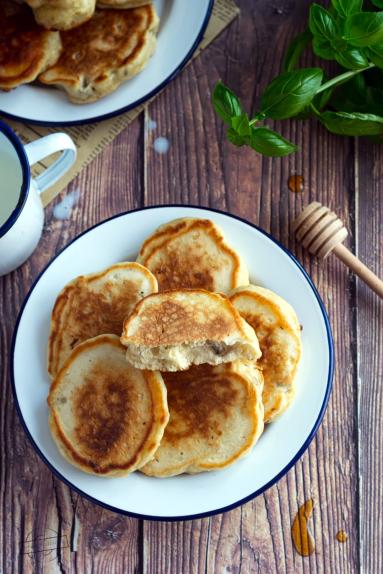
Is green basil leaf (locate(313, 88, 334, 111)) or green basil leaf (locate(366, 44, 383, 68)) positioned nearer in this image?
green basil leaf (locate(366, 44, 383, 68))

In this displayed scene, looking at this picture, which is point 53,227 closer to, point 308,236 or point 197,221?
point 197,221

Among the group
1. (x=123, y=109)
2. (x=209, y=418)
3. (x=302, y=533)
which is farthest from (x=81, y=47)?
(x=302, y=533)

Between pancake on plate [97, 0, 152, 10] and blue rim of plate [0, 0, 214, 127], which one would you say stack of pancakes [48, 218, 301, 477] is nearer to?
blue rim of plate [0, 0, 214, 127]

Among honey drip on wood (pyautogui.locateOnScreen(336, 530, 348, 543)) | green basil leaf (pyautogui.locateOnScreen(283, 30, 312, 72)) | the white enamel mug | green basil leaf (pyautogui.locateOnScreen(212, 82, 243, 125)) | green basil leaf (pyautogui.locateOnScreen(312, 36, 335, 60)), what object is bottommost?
honey drip on wood (pyautogui.locateOnScreen(336, 530, 348, 543))

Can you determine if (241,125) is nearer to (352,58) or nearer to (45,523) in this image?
(352,58)

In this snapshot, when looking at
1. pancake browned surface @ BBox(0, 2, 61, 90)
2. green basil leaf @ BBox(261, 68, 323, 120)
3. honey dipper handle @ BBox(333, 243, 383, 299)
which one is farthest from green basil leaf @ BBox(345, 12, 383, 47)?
pancake browned surface @ BBox(0, 2, 61, 90)

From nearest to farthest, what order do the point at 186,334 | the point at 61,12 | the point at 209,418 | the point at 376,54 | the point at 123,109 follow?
the point at 186,334 → the point at 209,418 → the point at 376,54 → the point at 61,12 → the point at 123,109

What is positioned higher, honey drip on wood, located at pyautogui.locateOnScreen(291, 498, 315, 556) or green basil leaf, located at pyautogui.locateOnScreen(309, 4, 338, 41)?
green basil leaf, located at pyautogui.locateOnScreen(309, 4, 338, 41)
